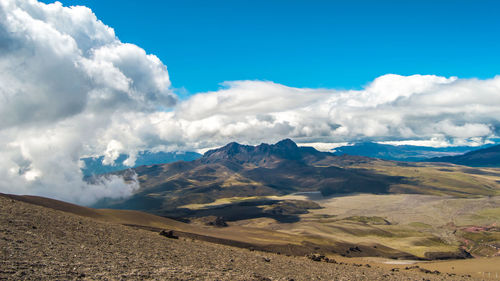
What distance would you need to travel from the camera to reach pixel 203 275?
2806 cm

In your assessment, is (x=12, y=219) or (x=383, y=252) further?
(x=383, y=252)

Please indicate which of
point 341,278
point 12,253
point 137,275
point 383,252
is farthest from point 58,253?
point 383,252

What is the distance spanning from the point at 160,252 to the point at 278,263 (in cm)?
1537

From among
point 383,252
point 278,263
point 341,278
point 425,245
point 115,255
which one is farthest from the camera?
point 425,245

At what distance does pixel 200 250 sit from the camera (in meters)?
43.8

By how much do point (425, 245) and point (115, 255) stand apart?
159 m

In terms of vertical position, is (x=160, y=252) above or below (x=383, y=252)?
above

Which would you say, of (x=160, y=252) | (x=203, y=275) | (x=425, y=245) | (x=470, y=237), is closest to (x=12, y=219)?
(x=160, y=252)

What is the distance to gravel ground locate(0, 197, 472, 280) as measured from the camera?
80.5ft

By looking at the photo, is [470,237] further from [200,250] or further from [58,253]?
[58,253]

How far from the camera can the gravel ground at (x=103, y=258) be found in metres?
24.5

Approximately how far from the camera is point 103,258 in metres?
30.0

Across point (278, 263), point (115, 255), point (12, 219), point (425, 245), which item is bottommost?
point (425, 245)

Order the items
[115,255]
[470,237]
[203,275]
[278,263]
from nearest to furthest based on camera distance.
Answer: [203,275], [115,255], [278,263], [470,237]
